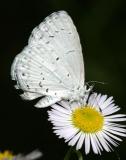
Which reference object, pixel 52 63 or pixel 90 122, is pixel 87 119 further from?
pixel 52 63

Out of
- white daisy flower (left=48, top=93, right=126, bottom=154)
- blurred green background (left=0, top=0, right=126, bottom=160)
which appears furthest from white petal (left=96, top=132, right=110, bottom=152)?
blurred green background (left=0, top=0, right=126, bottom=160)

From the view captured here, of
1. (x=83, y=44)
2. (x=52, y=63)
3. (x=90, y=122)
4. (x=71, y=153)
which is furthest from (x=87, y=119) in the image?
(x=83, y=44)

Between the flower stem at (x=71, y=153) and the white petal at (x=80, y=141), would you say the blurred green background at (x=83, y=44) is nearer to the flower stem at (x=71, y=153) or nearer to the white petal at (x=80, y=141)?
the white petal at (x=80, y=141)

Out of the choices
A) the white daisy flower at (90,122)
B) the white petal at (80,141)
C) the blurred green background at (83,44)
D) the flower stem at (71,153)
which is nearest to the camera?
the flower stem at (71,153)

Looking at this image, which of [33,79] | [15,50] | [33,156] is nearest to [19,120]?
[15,50]

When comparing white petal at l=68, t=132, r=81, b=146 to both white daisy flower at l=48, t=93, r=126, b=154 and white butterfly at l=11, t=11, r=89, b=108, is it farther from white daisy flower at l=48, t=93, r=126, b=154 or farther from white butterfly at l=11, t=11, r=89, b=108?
white butterfly at l=11, t=11, r=89, b=108

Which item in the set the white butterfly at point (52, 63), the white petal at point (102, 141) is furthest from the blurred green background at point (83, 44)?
the white petal at point (102, 141)
